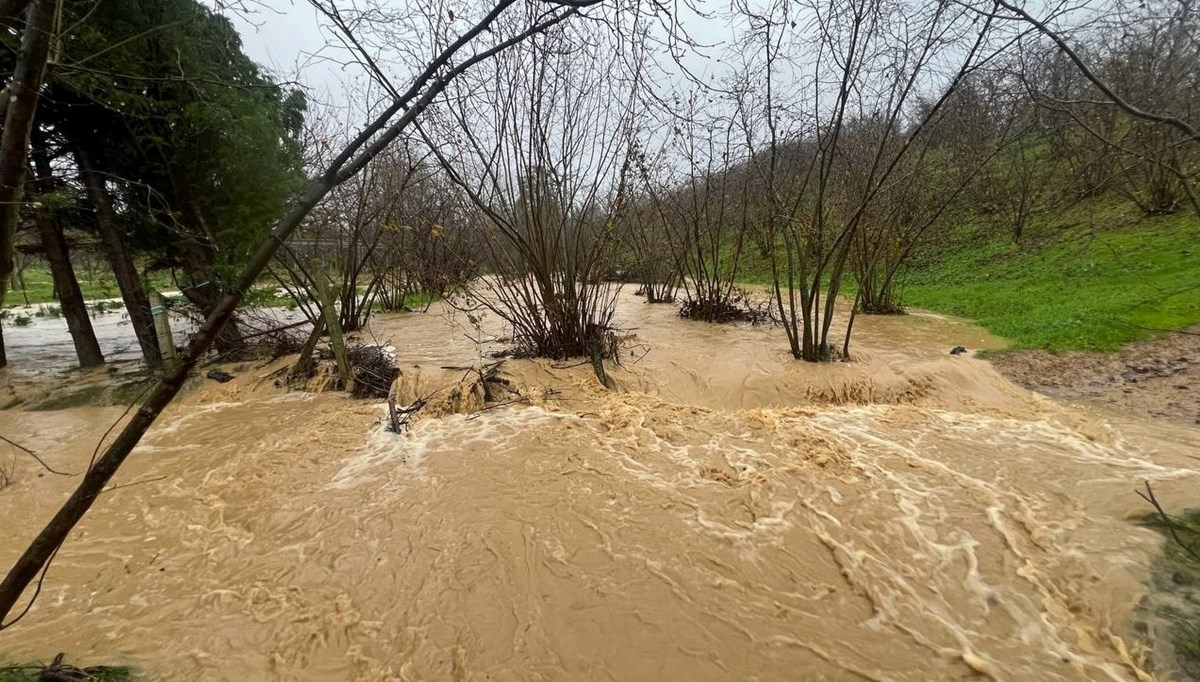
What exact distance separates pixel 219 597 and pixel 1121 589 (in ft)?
16.6

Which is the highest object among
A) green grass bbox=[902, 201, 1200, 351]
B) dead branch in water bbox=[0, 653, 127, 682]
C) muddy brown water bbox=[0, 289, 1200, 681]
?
green grass bbox=[902, 201, 1200, 351]

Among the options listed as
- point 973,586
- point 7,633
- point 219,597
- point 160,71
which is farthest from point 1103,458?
point 160,71

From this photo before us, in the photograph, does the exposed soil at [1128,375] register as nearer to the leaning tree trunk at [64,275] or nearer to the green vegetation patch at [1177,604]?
the green vegetation patch at [1177,604]

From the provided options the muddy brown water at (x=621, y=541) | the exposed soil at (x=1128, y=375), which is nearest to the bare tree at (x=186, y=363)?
the muddy brown water at (x=621, y=541)

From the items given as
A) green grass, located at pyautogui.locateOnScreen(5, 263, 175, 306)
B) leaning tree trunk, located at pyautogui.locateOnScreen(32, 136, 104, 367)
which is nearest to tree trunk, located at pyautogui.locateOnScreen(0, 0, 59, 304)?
green grass, located at pyautogui.locateOnScreen(5, 263, 175, 306)

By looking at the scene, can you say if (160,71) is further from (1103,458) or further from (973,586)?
(1103,458)

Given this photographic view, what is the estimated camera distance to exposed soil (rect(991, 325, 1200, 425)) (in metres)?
5.51

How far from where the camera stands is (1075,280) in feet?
35.4

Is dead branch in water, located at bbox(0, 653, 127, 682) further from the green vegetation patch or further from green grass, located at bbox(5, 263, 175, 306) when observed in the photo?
the green vegetation patch

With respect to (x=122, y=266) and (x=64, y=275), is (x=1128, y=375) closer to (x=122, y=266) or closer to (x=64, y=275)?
(x=122, y=266)

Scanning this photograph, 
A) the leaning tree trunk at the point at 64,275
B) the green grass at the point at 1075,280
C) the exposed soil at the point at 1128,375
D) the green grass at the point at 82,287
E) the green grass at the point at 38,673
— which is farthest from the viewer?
the green grass at the point at 82,287

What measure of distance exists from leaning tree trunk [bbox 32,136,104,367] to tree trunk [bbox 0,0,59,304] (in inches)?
300

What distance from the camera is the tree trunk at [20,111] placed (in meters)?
1.28

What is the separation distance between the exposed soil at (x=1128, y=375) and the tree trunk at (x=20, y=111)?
7.98 meters
